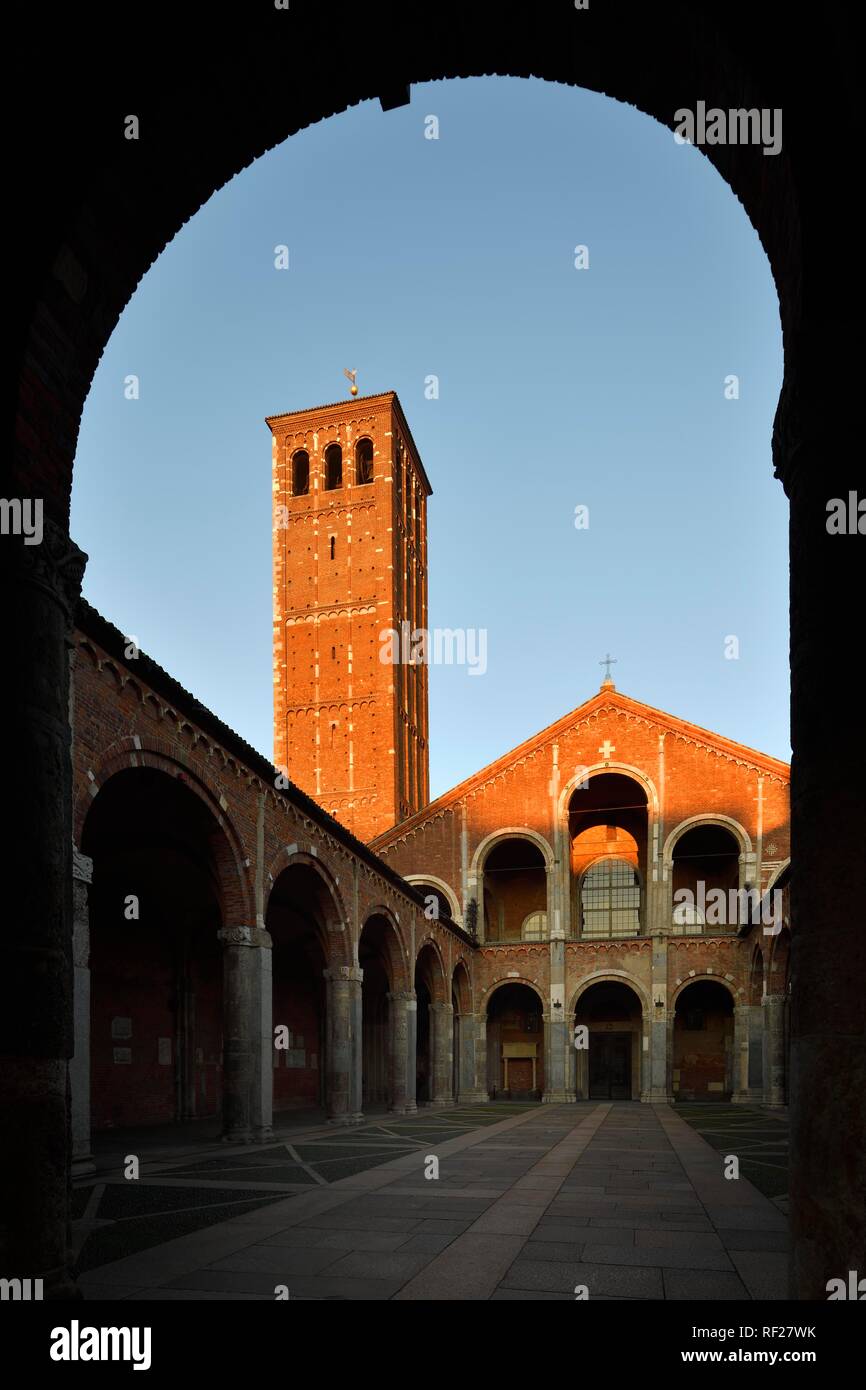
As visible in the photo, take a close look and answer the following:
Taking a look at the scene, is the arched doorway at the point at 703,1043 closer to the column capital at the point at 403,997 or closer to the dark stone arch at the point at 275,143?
the column capital at the point at 403,997

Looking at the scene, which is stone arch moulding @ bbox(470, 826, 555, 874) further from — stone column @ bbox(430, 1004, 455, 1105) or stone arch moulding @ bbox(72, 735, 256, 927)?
stone arch moulding @ bbox(72, 735, 256, 927)

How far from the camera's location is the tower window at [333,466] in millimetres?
48906

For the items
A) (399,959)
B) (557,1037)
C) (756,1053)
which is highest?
(399,959)

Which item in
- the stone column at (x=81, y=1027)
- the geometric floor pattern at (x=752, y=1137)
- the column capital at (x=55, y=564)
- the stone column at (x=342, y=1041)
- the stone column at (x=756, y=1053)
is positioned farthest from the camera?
the stone column at (x=756, y=1053)

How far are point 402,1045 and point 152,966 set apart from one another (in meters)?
7.18

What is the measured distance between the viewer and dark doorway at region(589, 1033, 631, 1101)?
3506cm

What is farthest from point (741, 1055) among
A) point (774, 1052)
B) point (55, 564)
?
point (55, 564)

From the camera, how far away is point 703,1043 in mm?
34312

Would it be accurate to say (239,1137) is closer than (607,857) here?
Yes

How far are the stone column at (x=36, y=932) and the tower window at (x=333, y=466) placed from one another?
44.9 m

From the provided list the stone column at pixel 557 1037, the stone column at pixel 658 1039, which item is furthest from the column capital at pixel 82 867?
the stone column at pixel 658 1039

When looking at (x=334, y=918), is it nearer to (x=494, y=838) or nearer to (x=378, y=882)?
(x=378, y=882)

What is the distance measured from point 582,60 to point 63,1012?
201 inches
